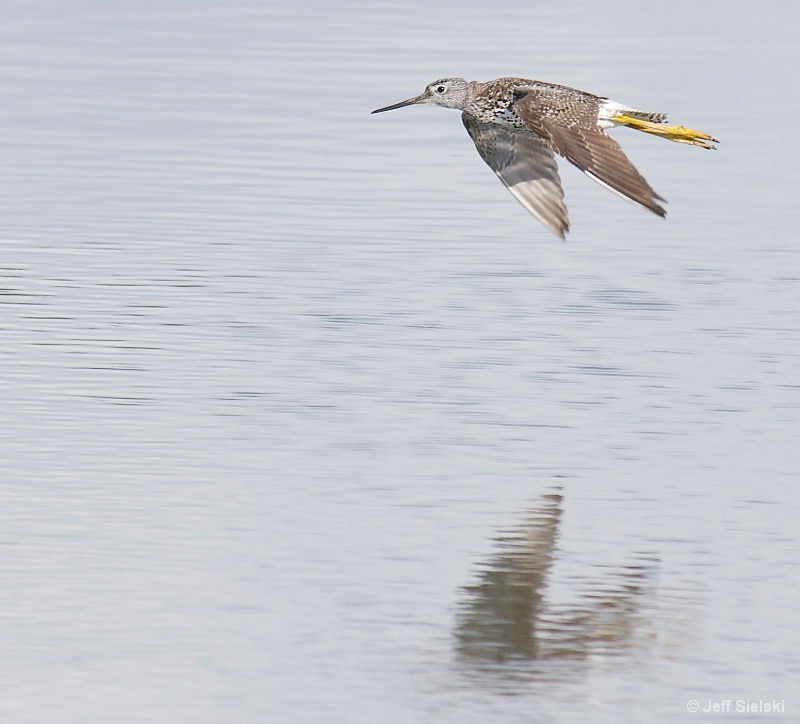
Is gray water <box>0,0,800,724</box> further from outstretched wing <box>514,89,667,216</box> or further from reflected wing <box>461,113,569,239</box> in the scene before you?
outstretched wing <box>514,89,667,216</box>

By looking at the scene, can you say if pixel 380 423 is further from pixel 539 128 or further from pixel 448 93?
pixel 448 93

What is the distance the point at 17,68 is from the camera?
25922 millimetres

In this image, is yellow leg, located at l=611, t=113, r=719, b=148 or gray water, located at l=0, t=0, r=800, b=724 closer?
gray water, located at l=0, t=0, r=800, b=724

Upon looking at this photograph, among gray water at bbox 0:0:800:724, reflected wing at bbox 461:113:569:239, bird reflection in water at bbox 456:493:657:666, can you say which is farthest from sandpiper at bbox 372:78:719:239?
bird reflection in water at bbox 456:493:657:666

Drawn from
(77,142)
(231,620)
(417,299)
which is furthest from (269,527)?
(77,142)

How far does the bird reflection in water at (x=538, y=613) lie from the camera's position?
8.64 meters

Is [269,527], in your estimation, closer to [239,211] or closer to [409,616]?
[409,616]

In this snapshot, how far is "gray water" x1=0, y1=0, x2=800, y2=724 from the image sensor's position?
8445mm

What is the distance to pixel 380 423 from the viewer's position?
11.9 metres

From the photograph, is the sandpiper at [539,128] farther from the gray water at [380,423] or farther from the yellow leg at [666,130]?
the gray water at [380,423]

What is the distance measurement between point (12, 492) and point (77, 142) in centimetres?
1105

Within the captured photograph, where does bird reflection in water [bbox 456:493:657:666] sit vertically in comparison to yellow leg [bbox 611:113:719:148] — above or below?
below

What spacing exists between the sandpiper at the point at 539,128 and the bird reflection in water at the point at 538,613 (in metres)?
3.68

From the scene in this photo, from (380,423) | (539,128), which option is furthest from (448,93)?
(380,423)
